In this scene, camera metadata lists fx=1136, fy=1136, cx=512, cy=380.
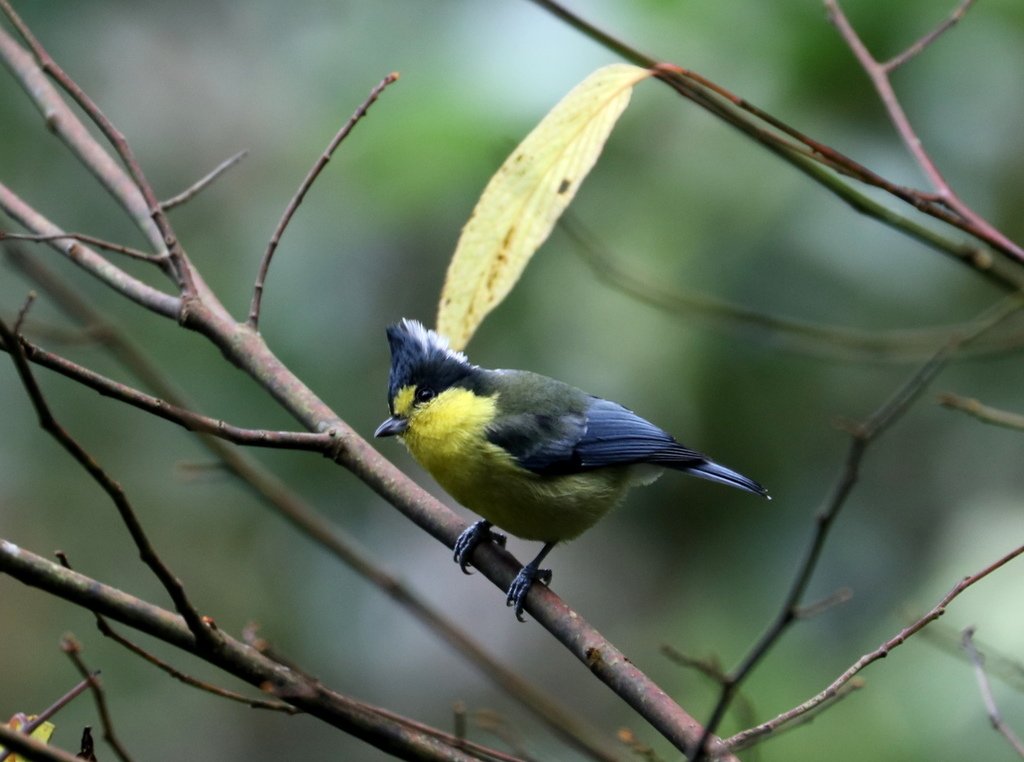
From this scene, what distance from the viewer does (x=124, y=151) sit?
1.85 m

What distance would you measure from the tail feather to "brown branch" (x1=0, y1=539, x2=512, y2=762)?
123cm

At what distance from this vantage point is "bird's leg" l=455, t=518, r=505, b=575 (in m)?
1.91

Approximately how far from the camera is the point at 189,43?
428cm

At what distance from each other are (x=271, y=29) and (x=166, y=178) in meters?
0.66

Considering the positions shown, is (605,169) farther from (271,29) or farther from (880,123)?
(271,29)

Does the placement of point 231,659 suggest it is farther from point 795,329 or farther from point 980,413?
point 795,329

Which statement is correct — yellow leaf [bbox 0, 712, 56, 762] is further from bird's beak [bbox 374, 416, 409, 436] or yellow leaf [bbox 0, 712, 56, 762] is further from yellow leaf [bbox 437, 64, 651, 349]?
bird's beak [bbox 374, 416, 409, 436]

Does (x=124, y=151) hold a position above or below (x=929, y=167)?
below

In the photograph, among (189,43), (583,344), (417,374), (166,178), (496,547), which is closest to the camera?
(496,547)

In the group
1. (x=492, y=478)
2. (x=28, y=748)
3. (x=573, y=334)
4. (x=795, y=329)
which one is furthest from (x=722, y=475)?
(x=28, y=748)

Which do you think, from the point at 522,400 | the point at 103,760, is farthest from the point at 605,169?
the point at 103,760

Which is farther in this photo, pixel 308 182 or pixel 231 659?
pixel 308 182

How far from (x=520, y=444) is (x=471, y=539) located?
1.14 ft

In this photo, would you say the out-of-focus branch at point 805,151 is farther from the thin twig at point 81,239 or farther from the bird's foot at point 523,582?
the bird's foot at point 523,582
